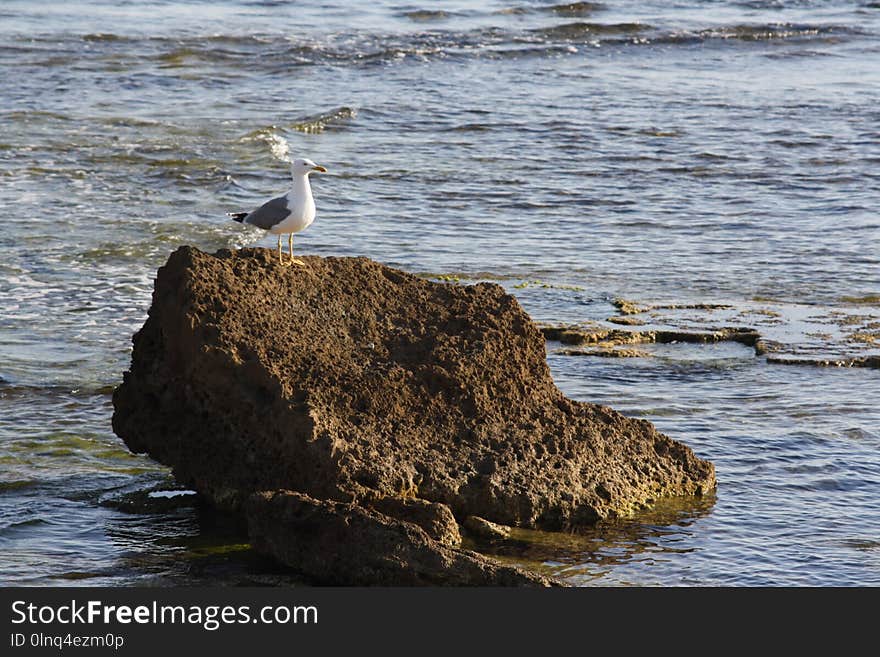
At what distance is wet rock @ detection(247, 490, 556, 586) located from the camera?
4895 millimetres

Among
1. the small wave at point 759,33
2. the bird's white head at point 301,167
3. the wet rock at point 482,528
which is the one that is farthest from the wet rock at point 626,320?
the small wave at point 759,33

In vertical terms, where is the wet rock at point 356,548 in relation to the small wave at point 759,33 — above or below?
below

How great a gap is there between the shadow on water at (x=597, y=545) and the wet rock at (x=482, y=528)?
25 mm

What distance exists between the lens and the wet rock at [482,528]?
18.1ft

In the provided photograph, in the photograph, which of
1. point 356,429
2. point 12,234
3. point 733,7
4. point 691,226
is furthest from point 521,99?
point 356,429

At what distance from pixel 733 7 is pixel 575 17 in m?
3.61

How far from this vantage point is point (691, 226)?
39.0 feet

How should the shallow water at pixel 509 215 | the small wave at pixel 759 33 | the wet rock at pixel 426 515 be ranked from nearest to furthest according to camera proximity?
the wet rock at pixel 426 515, the shallow water at pixel 509 215, the small wave at pixel 759 33

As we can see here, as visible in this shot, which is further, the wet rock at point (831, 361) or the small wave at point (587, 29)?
the small wave at point (587, 29)

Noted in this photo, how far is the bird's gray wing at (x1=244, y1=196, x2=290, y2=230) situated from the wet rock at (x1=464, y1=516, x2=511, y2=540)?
1787mm

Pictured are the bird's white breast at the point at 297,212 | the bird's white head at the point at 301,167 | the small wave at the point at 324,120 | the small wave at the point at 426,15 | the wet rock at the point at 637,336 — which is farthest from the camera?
the small wave at the point at 426,15

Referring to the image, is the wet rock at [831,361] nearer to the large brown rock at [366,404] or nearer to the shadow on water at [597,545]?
the large brown rock at [366,404]

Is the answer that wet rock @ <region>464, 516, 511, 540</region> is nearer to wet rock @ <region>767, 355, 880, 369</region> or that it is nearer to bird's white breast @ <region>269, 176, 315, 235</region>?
bird's white breast @ <region>269, 176, 315, 235</region>

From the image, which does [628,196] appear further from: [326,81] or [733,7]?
[733,7]
